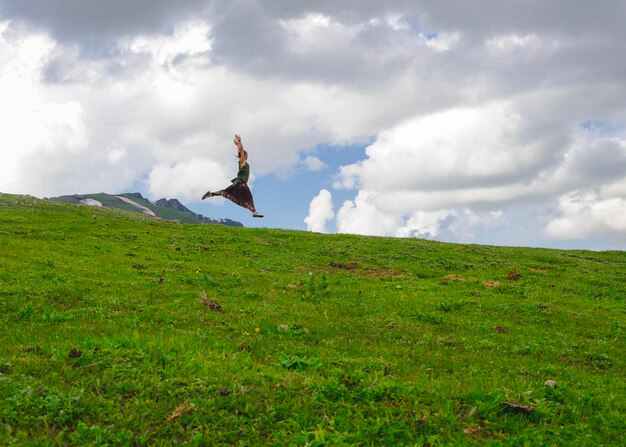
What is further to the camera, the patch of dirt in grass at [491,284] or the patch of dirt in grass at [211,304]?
the patch of dirt in grass at [491,284]

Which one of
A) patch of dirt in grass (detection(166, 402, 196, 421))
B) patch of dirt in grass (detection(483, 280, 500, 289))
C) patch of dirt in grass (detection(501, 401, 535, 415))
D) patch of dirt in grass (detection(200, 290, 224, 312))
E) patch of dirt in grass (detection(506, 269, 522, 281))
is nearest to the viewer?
patch of dirt in grass (detection(166, 402, 196, 421))

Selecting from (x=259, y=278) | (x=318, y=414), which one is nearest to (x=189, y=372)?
(x=318, y=414)

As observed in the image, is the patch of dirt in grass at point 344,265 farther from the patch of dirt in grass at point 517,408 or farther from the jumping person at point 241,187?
the patch of dirt in grass at point 517,408

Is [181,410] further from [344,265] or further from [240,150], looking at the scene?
[344,265]

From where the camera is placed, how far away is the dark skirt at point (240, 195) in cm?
2311

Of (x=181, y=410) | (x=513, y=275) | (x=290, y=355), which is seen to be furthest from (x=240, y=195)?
(x=513, y=275)

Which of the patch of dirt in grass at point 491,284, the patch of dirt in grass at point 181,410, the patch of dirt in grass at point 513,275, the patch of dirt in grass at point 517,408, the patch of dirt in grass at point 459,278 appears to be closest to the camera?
the patch of dirt in grass at point 181,410

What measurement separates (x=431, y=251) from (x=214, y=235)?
18.8m

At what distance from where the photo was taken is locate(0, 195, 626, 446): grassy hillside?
8.09 m

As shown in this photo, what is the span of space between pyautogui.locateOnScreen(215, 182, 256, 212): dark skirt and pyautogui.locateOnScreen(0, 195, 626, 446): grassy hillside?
12.5 feet

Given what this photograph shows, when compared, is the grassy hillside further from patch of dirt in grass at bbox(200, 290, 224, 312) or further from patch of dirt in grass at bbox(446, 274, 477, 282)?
patch of dirt in grass at bbox(446, 274, 477, 282)

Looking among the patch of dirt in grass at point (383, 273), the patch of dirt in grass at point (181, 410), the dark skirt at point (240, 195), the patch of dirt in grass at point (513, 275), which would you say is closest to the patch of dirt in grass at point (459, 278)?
the patch of dirt in grass at point (383, 273)

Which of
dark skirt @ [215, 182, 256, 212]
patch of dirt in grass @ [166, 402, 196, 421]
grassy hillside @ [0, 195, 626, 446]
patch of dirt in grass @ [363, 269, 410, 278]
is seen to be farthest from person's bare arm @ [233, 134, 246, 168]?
patch of dirt in grass @ [166, 402, 196, 421]

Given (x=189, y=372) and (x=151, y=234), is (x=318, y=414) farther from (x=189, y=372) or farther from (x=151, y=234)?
(x=151, y=234)
